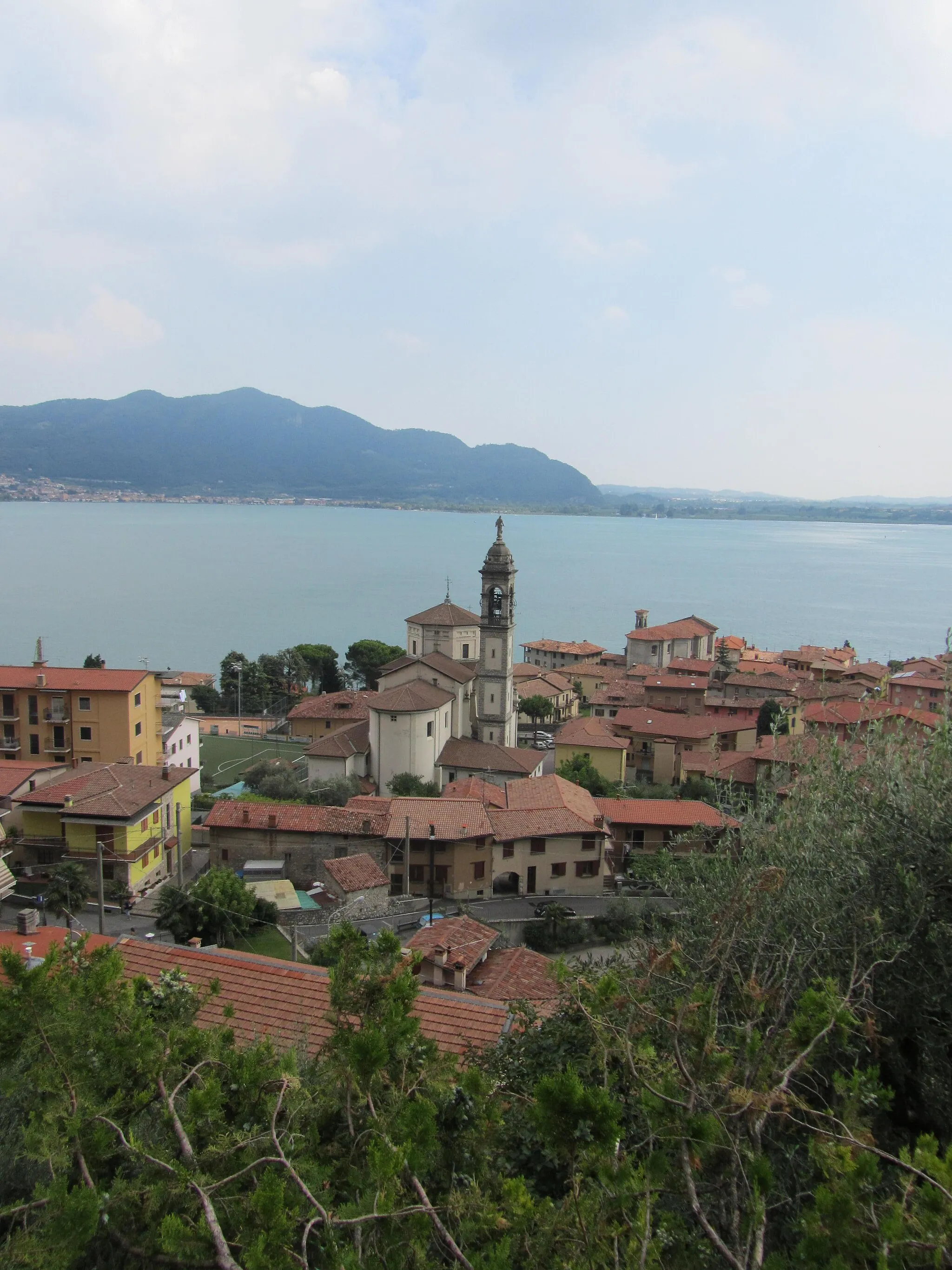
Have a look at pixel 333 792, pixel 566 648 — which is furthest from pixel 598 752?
pixel 566 648

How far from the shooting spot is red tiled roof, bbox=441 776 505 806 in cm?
2231

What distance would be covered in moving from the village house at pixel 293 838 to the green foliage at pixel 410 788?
594cm

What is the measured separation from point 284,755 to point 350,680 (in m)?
17.1

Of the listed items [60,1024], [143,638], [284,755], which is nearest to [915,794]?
[60,1024]

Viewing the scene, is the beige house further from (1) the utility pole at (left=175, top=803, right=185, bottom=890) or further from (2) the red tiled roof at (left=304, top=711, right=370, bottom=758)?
(1) the utility pole at (left=175, top=803, right=185, bottom=890)

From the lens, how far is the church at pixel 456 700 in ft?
85.7

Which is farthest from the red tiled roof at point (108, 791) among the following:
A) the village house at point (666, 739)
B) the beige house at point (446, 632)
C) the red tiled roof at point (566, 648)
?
the red tiled roof at point (566, 648)

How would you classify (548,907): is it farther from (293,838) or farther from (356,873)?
(293,838)

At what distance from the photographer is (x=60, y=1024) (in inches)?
165

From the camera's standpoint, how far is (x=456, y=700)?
2898cm

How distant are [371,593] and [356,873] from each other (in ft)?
287

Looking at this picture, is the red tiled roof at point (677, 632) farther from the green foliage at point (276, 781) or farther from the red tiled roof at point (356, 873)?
the red tiled roof at point (356, 873)

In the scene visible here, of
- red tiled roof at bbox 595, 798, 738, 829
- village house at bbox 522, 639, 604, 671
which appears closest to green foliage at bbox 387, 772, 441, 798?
red tiled roof at bbox 595, 798, 738, 829

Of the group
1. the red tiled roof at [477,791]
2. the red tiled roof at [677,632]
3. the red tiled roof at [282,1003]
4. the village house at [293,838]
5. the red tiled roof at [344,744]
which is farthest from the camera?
the red tiled roof at [677,632]
